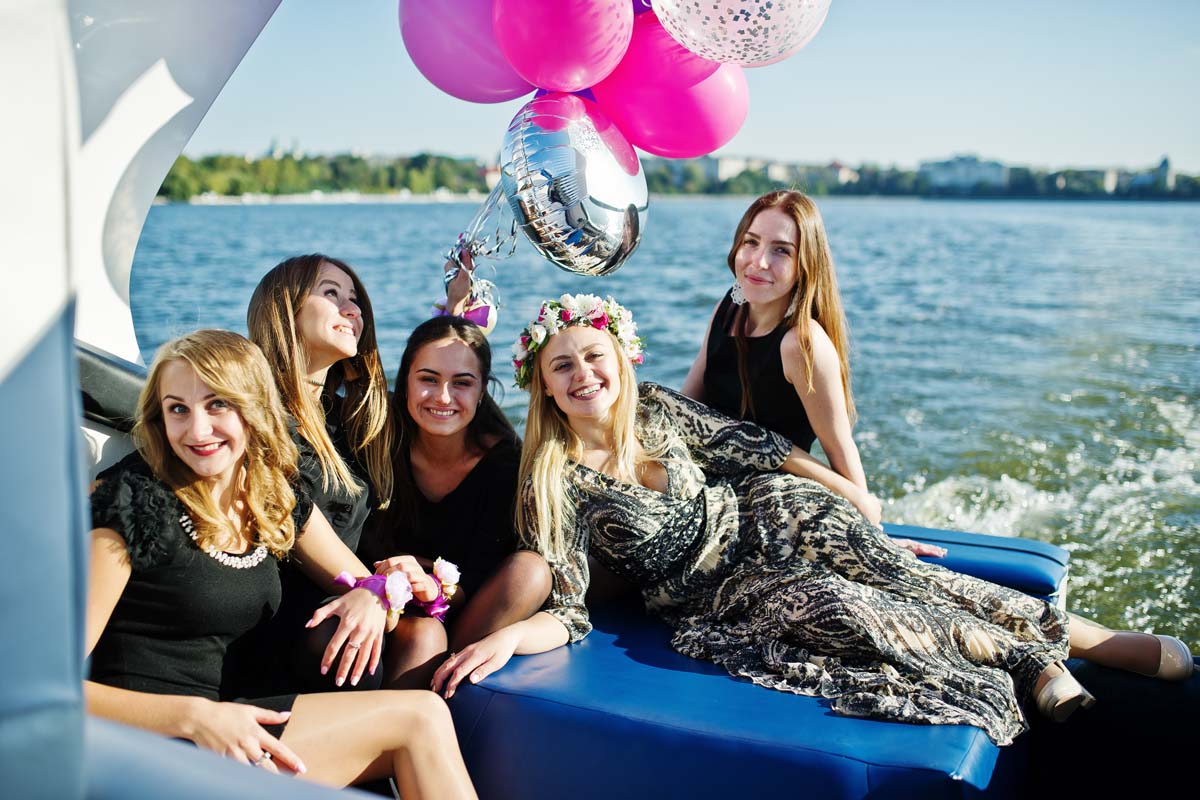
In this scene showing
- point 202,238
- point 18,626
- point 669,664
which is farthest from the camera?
point 202,238

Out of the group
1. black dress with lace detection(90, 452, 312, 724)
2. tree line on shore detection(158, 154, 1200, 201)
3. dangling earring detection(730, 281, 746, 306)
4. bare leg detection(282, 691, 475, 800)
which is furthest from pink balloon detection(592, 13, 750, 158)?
tree line on shore detection(158, 154, 1200, 201)

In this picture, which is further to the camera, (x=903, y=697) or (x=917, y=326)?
(x=917, y=326)

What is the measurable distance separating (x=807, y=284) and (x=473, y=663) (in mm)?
1472

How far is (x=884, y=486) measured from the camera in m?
6.75

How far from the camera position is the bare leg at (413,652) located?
7.89ft

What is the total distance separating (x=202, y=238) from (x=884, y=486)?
28.6 meters

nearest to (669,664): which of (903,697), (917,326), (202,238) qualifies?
(903,697)

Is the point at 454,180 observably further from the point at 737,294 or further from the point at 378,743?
the point at 378,743

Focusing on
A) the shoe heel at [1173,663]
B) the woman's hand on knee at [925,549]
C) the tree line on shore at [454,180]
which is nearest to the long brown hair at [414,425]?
the woman's hand on knee at [925,549]

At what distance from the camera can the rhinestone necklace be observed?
2.06m

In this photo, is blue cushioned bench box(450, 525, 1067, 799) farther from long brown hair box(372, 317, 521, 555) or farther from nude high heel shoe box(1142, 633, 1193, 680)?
long brown hair box(372, 317, 521, 555)

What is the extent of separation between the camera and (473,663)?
7.80ft

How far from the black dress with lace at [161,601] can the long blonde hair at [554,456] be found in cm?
75

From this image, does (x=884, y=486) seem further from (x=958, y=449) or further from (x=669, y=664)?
(x=669, y=664)
